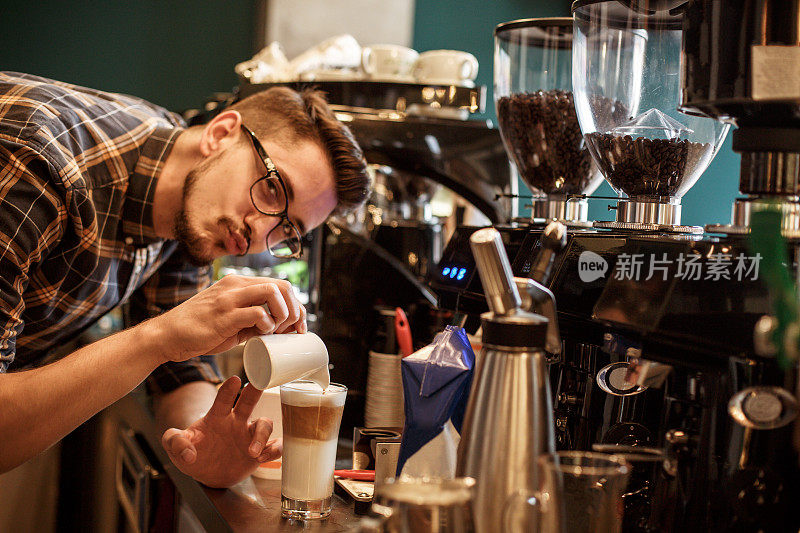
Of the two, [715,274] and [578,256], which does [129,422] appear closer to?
[578,256]

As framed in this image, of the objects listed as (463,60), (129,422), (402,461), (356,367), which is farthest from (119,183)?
(463,60)

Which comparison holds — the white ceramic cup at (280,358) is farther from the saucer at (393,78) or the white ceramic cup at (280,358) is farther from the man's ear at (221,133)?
the saucer at (393,78)

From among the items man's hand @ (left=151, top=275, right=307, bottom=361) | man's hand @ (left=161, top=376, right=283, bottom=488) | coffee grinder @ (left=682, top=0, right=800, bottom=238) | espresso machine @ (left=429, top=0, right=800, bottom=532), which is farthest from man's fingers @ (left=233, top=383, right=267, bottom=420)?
coffee grinder @ (left=682, top=0, right=800, bottom=238)

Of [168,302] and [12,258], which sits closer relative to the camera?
[12,258]

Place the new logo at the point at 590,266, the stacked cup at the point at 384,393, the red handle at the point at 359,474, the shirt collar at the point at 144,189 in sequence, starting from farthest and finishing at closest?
the shirt collar at the point at 144,189, the stacked cup at the point at 384,393, the red handle at the point at 359,474, the new logo at the point at 590,266

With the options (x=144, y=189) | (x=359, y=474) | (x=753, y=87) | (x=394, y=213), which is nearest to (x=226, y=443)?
(x=359, y=474)

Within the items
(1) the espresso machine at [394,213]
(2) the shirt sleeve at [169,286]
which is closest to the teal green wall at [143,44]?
(1) the espresso machine at [394,213]

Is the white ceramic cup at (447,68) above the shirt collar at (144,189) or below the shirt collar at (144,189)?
above

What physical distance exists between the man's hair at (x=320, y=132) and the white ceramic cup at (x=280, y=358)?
0.65 meters

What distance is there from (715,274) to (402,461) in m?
0.40

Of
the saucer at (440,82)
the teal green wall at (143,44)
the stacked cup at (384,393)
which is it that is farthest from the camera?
the teal green wall at (143,44)

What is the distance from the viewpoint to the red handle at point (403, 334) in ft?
4.78

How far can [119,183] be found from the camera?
1.56 m

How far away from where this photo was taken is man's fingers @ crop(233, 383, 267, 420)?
128cm
